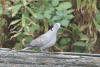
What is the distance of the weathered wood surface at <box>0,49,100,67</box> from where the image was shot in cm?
152

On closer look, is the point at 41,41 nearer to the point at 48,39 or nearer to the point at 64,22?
the point at 48,39

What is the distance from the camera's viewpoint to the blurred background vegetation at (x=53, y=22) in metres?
2.26

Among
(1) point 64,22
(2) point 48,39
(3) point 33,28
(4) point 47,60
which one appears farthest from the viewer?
(3) point 33,28

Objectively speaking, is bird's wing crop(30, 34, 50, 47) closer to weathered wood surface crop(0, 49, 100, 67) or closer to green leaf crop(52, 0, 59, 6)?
weathered wood surface crop(0, 49, 100, 67)

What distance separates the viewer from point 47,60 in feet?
5.09

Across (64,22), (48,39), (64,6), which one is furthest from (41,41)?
(64,6)

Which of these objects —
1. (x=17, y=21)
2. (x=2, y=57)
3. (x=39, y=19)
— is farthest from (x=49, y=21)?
(x=2, y=57)

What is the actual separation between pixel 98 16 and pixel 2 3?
842mm

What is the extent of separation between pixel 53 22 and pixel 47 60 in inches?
29.7

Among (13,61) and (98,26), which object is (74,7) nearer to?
(98,26)

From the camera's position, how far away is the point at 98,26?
2.34 metres

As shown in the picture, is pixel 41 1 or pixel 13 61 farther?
pixel 41 1

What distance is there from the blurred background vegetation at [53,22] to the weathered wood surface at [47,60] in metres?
0.68

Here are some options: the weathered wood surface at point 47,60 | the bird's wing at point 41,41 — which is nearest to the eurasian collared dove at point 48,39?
the bird's wing at point 41,41
